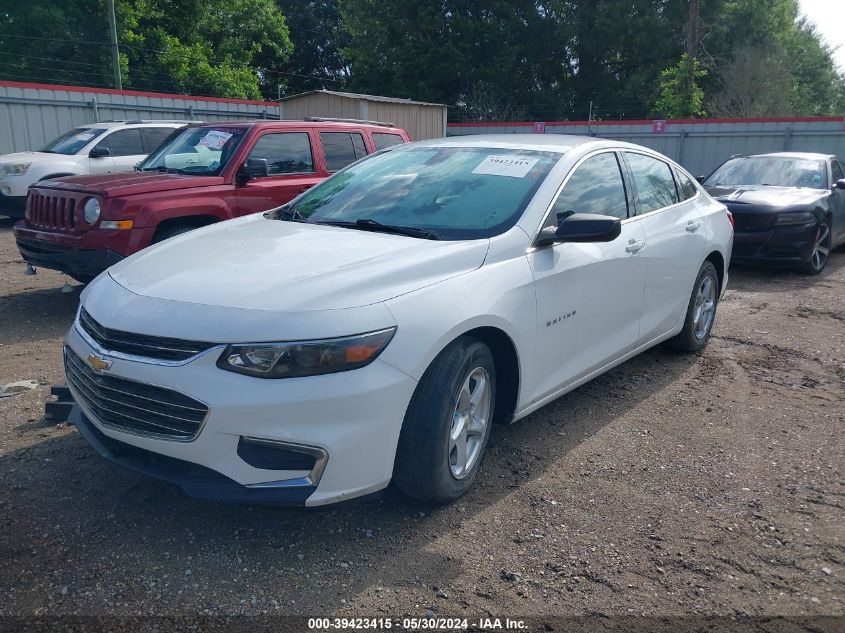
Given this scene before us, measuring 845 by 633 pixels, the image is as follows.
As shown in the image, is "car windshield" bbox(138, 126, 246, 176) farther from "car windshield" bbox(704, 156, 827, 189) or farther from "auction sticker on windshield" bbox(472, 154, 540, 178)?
"car windshield" bbox(704, 156, 827, 189)

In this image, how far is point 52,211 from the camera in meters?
6.46

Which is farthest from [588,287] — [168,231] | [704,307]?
[168,231]

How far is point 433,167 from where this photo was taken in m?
4.32

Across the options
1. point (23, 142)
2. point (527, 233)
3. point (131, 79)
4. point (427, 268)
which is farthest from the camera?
point (131, 79)

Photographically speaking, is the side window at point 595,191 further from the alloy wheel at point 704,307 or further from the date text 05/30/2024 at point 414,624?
the date text 05/30/2024 at point 414,624

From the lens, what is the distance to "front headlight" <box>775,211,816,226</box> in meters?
8.95

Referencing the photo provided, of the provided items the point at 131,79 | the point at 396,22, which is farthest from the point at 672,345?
the point at 396,22

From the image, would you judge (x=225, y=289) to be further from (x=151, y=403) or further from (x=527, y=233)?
(x=527, y=233)

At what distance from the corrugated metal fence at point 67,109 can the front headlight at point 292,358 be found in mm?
14405

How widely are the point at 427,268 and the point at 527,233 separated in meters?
0.73

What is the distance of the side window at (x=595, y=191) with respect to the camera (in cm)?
409

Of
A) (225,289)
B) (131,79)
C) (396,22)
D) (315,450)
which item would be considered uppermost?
(396,22)

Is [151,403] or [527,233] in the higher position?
[527,233]

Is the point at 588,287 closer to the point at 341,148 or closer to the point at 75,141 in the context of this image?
the point at 341,148
